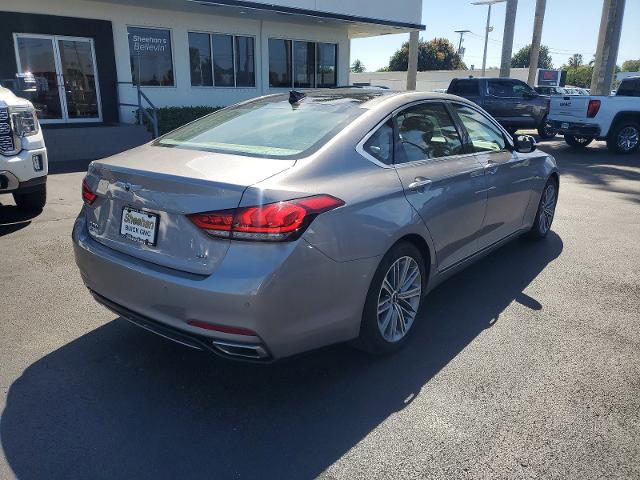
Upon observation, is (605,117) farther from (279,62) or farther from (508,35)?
(508,35)

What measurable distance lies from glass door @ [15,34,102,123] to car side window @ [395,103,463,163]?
41.0ft

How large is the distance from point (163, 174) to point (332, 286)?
3.51 ft

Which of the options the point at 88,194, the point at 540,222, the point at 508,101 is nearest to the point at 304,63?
the point at 508,101

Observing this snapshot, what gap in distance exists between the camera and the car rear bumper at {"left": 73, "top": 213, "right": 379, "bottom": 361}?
2.48m

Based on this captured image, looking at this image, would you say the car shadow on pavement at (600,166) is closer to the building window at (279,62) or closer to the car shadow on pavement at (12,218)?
the building window at (279,62)

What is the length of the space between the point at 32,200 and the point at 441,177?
→ 5384 millimetres

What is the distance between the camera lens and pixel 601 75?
22.0 meters

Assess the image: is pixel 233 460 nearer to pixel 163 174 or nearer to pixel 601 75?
pixel 163 174

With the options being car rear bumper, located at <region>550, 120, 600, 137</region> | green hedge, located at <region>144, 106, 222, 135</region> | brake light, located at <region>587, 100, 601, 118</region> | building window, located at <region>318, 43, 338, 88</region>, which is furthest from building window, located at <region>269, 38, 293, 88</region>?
brake light, located at <region>587, 100, 601, 118</region>

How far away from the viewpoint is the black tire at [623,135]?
543 inches

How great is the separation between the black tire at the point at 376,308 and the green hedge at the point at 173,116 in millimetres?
11529

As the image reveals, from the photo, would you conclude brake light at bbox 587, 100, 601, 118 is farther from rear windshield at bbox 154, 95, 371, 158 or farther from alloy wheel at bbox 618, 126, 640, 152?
rear windshield at bbox 154, 95, 371, 158

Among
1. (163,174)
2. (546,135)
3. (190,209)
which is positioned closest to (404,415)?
(190,209)

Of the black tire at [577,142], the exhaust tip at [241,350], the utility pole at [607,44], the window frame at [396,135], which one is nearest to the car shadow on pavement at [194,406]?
the exhaust tip at [241,350]
